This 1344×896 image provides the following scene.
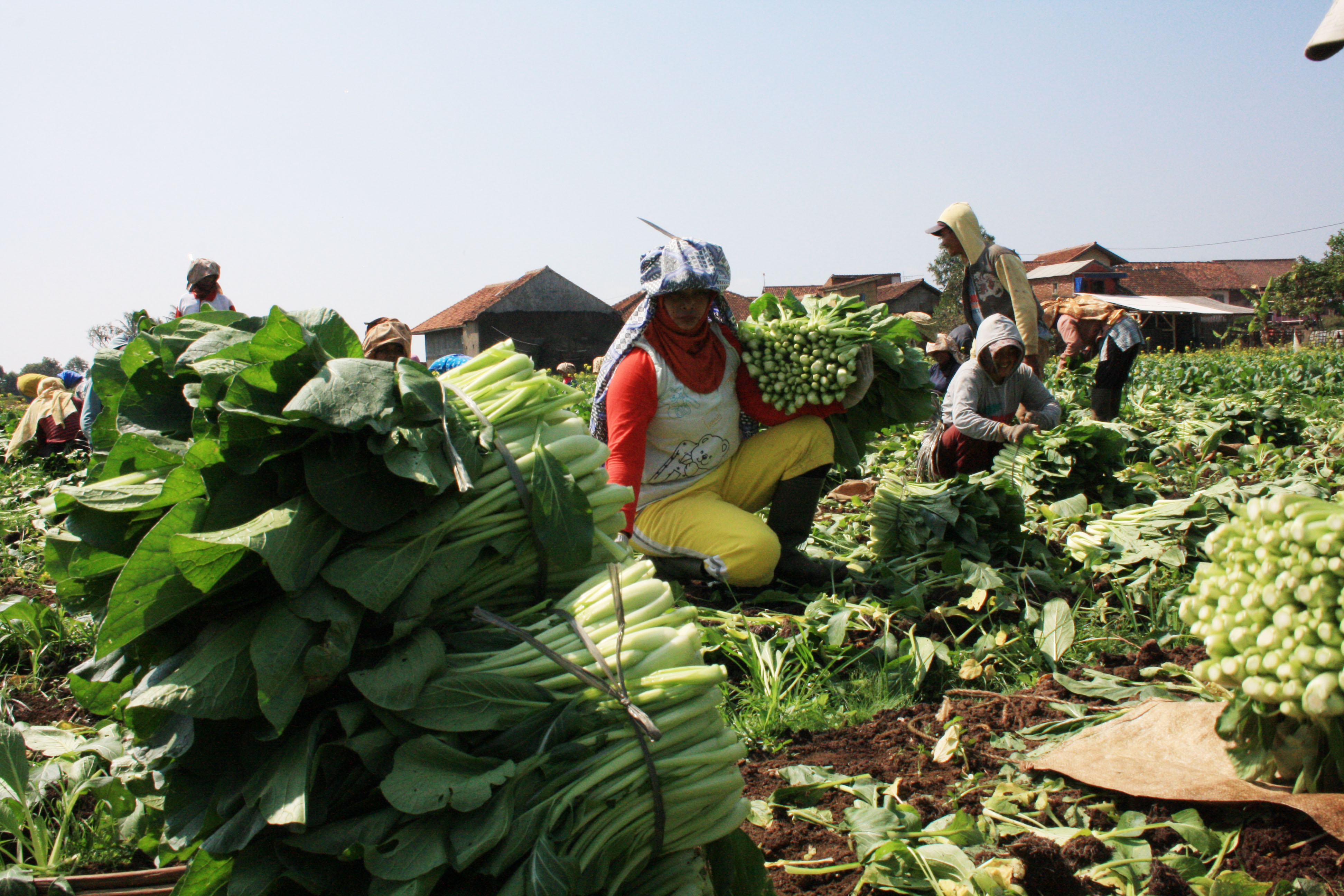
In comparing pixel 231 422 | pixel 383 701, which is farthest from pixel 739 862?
pixel 231 422

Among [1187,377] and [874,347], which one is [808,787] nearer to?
[874,347]

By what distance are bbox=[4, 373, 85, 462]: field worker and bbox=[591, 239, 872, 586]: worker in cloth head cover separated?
7020 millimetres

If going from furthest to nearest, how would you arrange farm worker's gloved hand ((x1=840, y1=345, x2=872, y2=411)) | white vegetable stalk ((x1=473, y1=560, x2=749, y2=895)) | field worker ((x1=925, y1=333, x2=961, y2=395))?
1. field worker ((x1=925, y1=333, x2=961, y2=395))
2. farm worker's gloved hand ((x1=840, y1=345, x2=872, y2=411))
3. white vegetable stalk ((x1=473, y1=560, x2=749, y2=895))

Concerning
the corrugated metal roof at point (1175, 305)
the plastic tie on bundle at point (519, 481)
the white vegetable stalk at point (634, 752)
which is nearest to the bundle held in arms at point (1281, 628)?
the white vegetable stalk at point (634, 752)

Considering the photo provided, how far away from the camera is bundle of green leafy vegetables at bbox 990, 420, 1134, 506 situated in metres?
4.43

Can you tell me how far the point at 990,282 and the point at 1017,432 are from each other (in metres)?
1.68

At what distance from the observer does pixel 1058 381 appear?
1055 centimetres

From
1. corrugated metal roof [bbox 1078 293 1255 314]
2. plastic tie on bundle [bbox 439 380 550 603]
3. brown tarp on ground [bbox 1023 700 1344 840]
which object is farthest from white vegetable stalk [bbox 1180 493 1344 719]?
corrugated metal roof [bbox 1078 293 1255 314]

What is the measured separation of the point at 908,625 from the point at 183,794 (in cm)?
236

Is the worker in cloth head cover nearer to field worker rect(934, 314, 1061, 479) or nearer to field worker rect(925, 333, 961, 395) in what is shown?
field worker rect(934, 314, 1061, 479)

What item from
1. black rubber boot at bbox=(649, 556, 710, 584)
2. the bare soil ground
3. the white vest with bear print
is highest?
the white vest with bear print

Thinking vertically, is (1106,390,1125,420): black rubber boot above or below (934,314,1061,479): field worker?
below

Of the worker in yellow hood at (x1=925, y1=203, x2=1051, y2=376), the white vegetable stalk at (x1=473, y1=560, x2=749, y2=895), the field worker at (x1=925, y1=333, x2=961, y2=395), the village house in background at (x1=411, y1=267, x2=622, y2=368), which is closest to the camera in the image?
the white vegetable stalk at (x1=473, y1=560, x2=749, y2=895)

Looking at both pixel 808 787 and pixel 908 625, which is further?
pixel 908 625
